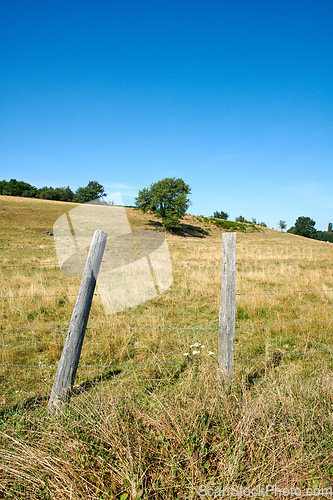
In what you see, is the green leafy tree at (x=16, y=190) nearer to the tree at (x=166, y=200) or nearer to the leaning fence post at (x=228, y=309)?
the tree at (x=166, y=200)

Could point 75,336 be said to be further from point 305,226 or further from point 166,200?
point 305,226

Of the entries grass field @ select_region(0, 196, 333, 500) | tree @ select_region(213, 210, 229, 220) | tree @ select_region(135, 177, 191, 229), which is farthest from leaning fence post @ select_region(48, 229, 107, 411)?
tree @ select_region(213, 210, 229, 220)

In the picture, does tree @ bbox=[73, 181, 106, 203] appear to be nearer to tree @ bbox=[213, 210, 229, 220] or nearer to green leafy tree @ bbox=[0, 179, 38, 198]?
green leafy tree @ bbox=[0, 179, 38, 198]

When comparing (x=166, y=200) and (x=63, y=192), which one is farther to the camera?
(x=63, y=192)

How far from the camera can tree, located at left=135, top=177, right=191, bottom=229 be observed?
5000cm

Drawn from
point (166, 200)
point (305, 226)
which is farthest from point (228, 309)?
point (305, 226)

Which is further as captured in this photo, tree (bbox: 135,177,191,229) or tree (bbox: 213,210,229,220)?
tree (bbox: 213,210,229,220)

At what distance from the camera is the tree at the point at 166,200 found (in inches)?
1969

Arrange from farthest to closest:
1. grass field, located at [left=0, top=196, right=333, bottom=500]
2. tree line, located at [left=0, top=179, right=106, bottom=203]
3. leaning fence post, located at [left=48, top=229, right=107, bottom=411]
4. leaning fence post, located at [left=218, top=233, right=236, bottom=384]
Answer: tree line, located at [left=0, top=179, right=106, bottom=203] → leaning fence post, located at [left=218, top=233, right=236, bottom=384] → leaning fence post, located at [left=48, top=229, right=107, bottom=411] → grass field, located at [left=0, top=196, right=333, bottom=500]

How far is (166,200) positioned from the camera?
5103 centimetres

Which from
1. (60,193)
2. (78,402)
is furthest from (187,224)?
(78,402)

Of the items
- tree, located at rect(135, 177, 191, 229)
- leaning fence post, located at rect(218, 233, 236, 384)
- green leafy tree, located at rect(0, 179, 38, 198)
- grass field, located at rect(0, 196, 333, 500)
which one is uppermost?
green leafy tree, located at rect(0, 179, 38, 198)

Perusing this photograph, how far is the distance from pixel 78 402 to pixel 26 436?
2.00 ft

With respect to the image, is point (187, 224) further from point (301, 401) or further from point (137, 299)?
point (301, 401)
